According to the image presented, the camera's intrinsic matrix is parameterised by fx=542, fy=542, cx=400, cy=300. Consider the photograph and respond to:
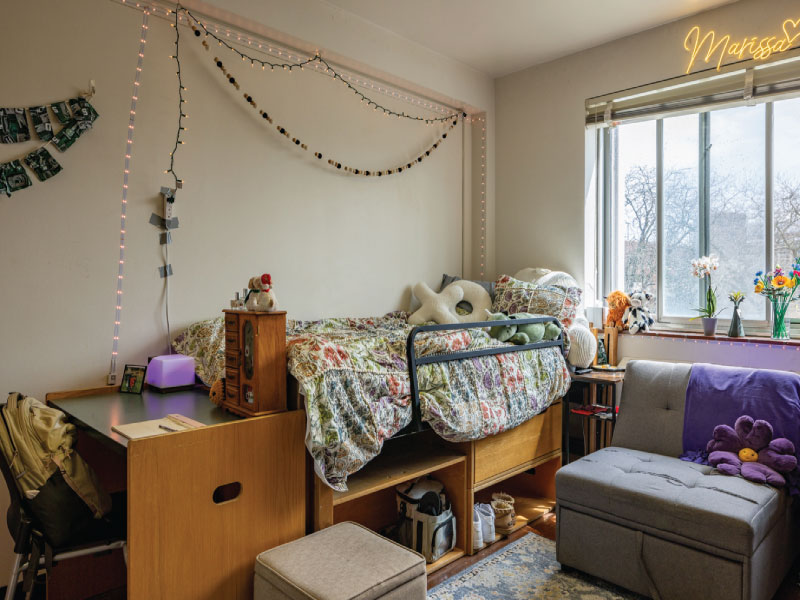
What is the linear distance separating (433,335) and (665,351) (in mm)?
1714

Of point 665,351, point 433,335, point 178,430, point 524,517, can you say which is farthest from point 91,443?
point 665,351

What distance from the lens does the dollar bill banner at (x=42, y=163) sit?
7.01 feet

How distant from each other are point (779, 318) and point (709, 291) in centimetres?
38

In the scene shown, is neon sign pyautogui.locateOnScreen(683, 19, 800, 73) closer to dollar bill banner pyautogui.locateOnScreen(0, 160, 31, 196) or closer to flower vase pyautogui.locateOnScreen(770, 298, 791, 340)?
flower vase pyautogui.locateOnScreen(770, 298, 791, 340)

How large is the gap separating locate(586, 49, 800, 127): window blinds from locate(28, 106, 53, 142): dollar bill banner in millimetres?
3078

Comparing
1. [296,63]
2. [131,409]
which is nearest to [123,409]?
[131,409]

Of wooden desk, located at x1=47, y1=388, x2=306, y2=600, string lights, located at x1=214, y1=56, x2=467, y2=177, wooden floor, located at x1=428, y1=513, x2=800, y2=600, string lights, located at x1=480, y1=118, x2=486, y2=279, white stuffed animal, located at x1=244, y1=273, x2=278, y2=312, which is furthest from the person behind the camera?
string lights, located at x1=480, y1=118, x2=486, y2=279

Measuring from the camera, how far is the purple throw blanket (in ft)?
7.22

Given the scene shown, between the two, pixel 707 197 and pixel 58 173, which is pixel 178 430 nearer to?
pixel 58 173

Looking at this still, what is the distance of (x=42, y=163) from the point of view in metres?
2.16

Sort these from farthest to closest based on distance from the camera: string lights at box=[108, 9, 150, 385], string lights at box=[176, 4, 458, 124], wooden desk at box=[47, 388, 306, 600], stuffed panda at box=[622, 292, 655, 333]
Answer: stuffed panda at box=[622, 292, 655, 333] → string lights at box=[176, 4, 458, 124] → string lights at box=[108, 9, 150, 385] → wooden desk at box=[47, 388, 306, 600]

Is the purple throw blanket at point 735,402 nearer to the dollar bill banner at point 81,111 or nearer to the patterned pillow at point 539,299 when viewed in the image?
the patterned pillow at point 539,299

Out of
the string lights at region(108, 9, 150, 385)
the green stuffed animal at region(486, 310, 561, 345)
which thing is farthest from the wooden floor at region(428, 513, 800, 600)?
the string lights at region(108, 9, 150, 385)

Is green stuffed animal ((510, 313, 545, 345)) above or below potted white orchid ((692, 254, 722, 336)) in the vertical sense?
below
